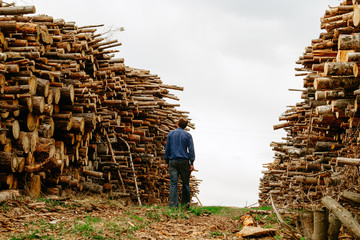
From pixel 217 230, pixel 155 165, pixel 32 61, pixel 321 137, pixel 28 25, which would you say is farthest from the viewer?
pixel 155 165

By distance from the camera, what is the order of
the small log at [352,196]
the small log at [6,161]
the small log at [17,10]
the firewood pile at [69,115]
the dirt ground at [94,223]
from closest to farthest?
1. the small log at [352,196]
2. the dirt ground at [94,223]
3. the small log at [6,161]
4. the firewood pile at [69,115]
5. the small log at [17,10]

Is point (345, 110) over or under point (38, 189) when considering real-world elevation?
over

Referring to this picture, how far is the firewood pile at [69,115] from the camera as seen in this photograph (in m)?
7.54

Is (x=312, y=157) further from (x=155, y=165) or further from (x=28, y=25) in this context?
(x=28, y=25)

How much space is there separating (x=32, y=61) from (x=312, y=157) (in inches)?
313

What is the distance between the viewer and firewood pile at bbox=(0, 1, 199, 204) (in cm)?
754

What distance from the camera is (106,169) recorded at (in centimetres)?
1222

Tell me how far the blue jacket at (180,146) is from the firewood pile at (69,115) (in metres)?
2.03

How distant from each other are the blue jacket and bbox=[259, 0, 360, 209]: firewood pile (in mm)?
2692

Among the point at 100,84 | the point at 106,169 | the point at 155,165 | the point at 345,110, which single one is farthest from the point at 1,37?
the point at 155,165

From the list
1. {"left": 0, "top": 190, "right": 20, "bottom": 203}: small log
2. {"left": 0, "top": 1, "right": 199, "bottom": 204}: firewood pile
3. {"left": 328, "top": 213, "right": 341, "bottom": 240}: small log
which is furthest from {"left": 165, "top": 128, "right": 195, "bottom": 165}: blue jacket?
{"left": 328, "top": 213, "right": 341, "bottom": 240}: small log

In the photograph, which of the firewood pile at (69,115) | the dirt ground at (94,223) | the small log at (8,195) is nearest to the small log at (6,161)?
the firewood pile at (69,115)

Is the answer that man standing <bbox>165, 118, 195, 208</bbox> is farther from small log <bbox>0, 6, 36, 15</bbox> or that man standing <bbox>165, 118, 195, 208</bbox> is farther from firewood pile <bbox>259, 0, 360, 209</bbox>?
small log <bbox>0, 6, 36, 15</bbox>

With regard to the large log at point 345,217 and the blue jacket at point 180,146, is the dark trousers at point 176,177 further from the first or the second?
the large log at point 345,217
